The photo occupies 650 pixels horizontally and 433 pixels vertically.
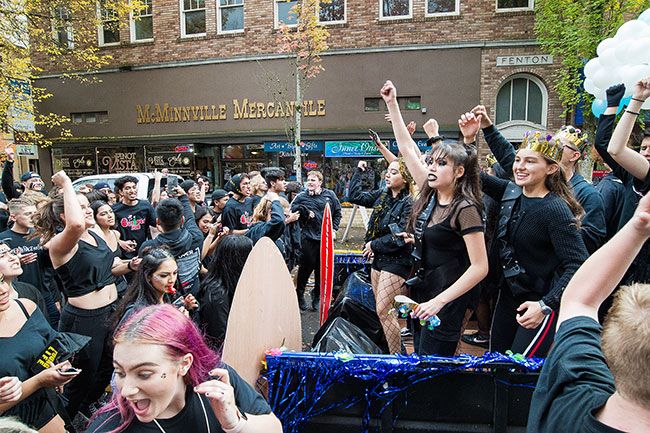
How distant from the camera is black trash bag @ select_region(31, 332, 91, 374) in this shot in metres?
2.12

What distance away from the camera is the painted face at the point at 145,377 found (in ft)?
4.42

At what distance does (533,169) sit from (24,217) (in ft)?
13.3

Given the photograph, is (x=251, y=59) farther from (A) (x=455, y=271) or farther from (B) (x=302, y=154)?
(A) (x=455, y=271)

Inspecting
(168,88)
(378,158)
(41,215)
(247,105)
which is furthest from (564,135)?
(168,88)

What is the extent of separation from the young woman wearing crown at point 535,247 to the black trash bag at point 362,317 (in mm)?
1124

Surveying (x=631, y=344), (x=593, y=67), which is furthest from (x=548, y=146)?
(x=631, y=344)

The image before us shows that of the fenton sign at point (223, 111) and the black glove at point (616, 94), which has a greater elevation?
the fenton sign at point (223, 111)

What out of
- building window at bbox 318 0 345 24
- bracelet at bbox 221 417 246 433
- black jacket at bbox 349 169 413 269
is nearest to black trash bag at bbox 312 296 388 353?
black jacket at bbox 349 169 413 269

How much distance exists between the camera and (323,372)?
6.67 feet

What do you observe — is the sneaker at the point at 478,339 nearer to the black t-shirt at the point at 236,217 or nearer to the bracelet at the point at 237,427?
the bracelet at the point at 237,427

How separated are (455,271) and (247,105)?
13309 mm

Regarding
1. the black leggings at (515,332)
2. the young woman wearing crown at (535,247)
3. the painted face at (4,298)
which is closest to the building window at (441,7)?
the young woman wearing crown at (535,247)

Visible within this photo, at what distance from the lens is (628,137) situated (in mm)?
2217

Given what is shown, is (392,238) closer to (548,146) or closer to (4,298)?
(548,146)
